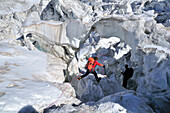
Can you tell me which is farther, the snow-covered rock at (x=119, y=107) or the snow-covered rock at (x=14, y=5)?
the snow-covered rock at (x=14, y=5)

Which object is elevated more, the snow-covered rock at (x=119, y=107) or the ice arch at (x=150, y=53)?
the ice arch at (x=150, y=53)

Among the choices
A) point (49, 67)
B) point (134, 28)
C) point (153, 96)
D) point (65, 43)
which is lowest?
point (49, 67)

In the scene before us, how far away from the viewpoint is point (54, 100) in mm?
3471

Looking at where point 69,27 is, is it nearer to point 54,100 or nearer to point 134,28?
point 134,28

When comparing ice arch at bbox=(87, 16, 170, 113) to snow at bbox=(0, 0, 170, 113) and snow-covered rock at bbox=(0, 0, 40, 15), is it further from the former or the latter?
snow-covered rock at bbox=(0, 0, 40, 15)

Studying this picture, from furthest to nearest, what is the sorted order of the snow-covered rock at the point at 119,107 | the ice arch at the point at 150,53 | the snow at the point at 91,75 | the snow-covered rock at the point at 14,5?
the snow-covered rock at the point at 14,5 < the ice arch at the point at 150,53 < the snow at the point at 91,75 < the snow-covered rock at the point at 119,107

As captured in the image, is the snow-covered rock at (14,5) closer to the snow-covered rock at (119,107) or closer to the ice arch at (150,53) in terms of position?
the ice arch at (150,53)

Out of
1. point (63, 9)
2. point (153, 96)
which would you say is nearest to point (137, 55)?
point (153, 96)

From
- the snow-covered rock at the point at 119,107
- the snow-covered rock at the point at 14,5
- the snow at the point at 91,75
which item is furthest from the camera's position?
the snow-covered rock at the point at 14,5

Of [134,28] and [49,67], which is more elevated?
[134,28]

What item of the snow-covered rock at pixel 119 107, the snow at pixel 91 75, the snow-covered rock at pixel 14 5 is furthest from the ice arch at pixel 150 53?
the snow-covered rock at pixel 14 5

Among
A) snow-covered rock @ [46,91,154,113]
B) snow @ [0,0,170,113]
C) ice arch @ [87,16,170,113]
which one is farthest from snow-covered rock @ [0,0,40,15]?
snow-covered rock @ [46,91,154,113]

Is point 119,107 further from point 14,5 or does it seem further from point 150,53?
point 14,5

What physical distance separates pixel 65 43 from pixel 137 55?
188 inches
